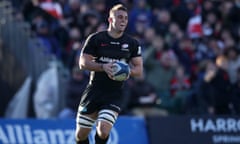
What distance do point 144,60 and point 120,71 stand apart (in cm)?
689

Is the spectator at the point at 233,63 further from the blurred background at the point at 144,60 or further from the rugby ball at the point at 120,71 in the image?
the rugby ball at the point at 120,71

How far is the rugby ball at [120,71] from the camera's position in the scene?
12.8 metres

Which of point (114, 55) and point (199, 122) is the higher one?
point (114, 55)

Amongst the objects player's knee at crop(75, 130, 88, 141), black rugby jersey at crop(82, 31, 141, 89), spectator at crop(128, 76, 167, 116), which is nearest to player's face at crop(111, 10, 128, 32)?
black rugby jersey at crop(82, 31, 141, 89)

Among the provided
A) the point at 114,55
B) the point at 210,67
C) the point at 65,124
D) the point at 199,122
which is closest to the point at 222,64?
the point at 210,67

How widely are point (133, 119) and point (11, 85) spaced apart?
376cm

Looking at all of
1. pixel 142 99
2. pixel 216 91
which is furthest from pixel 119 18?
pixel 216 91

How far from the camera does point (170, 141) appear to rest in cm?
1705

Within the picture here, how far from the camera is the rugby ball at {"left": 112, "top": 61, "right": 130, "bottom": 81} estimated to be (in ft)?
42.1

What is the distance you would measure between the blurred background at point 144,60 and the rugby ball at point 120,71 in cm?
430

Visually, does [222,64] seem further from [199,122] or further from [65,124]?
[65,124]

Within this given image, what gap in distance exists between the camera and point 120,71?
12.9 meters

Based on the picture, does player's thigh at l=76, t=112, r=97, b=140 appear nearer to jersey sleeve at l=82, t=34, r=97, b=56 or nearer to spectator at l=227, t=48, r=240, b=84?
jersey sleeve at l=82, t=34, r=97, b=56

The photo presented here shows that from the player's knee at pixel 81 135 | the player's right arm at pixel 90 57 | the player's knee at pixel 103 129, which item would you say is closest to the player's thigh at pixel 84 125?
the player's knee at pixel 81 135
